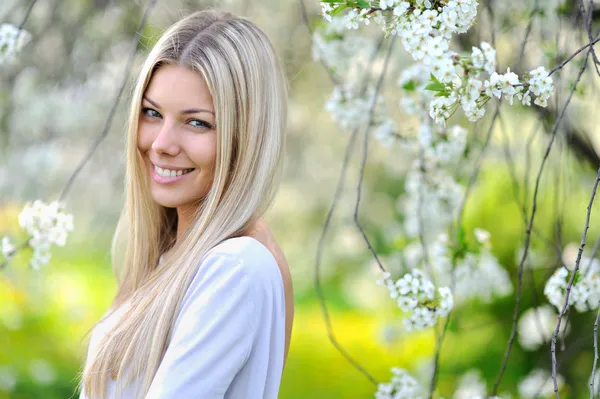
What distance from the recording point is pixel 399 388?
170 cm

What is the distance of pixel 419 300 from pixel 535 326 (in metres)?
1.86

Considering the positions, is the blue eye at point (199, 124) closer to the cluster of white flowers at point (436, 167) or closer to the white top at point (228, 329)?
the white top at point (228, 329)

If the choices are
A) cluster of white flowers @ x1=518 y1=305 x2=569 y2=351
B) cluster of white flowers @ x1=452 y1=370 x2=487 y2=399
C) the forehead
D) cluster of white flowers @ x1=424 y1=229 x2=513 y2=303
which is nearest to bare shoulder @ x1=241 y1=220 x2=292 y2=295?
the forehead

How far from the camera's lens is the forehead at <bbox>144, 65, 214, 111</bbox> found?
127 cm

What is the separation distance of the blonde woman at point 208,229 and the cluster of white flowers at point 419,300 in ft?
0.86

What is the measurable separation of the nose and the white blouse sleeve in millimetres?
259

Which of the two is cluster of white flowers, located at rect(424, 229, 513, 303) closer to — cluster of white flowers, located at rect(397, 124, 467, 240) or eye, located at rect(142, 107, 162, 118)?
cluster of white flowers, located at rect(397, 124, 467, 240)

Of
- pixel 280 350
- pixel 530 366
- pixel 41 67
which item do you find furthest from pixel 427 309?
pixel 41 67

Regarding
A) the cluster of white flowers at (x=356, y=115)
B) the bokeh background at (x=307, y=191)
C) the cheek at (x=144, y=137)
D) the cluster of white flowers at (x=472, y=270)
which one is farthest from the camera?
the bokeh background at (x=307, y=191)

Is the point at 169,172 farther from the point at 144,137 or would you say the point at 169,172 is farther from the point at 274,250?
the point at 274,250

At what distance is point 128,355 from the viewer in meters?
1.22

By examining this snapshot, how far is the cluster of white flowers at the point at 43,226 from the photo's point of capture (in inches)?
66.4

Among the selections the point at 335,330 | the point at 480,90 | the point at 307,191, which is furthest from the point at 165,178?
the point at 335,330

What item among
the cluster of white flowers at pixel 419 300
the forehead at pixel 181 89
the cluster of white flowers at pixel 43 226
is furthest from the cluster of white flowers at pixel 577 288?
the cluster of white flowers at pixel 43 226
